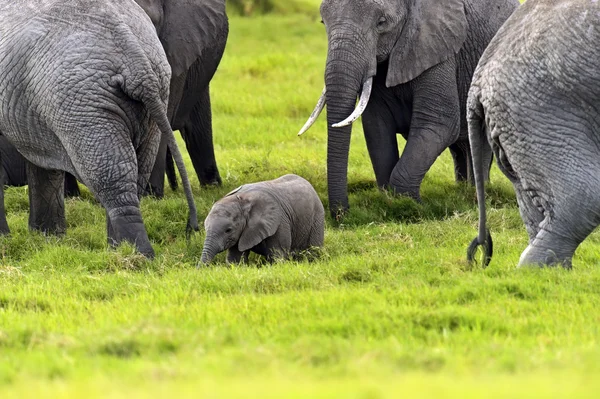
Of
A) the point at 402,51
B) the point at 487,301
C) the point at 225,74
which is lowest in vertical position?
the point at 225,74

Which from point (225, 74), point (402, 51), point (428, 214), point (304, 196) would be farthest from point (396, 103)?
point (225, 74)

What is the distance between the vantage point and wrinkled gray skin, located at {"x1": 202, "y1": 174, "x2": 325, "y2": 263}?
325 inches

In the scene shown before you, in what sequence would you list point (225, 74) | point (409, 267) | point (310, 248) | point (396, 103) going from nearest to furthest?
point (409, 267) < point (310, 248) < point (396, 103) < point (225, 74)

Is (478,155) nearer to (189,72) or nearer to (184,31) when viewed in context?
(184,31)

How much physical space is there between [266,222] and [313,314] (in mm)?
2187

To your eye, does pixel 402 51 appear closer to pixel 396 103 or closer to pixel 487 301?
pixel 396 103

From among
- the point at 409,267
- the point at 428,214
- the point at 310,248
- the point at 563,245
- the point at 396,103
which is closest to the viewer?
the point at 563,245

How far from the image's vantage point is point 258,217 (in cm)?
838

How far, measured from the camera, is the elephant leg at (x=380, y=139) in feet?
35.9

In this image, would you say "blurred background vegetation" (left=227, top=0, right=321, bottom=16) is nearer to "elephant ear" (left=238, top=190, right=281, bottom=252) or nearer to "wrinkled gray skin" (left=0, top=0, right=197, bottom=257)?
"wrinkled gray skin" (left=0, top=0, right=197, bottom=257)

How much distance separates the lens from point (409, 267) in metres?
7.71

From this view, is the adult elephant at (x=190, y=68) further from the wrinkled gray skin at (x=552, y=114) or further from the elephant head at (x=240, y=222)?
the wrinkled gray skin at (x=552, y=114)

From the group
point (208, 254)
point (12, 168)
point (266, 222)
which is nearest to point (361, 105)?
point (266, 222)

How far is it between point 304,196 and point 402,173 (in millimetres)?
1931
